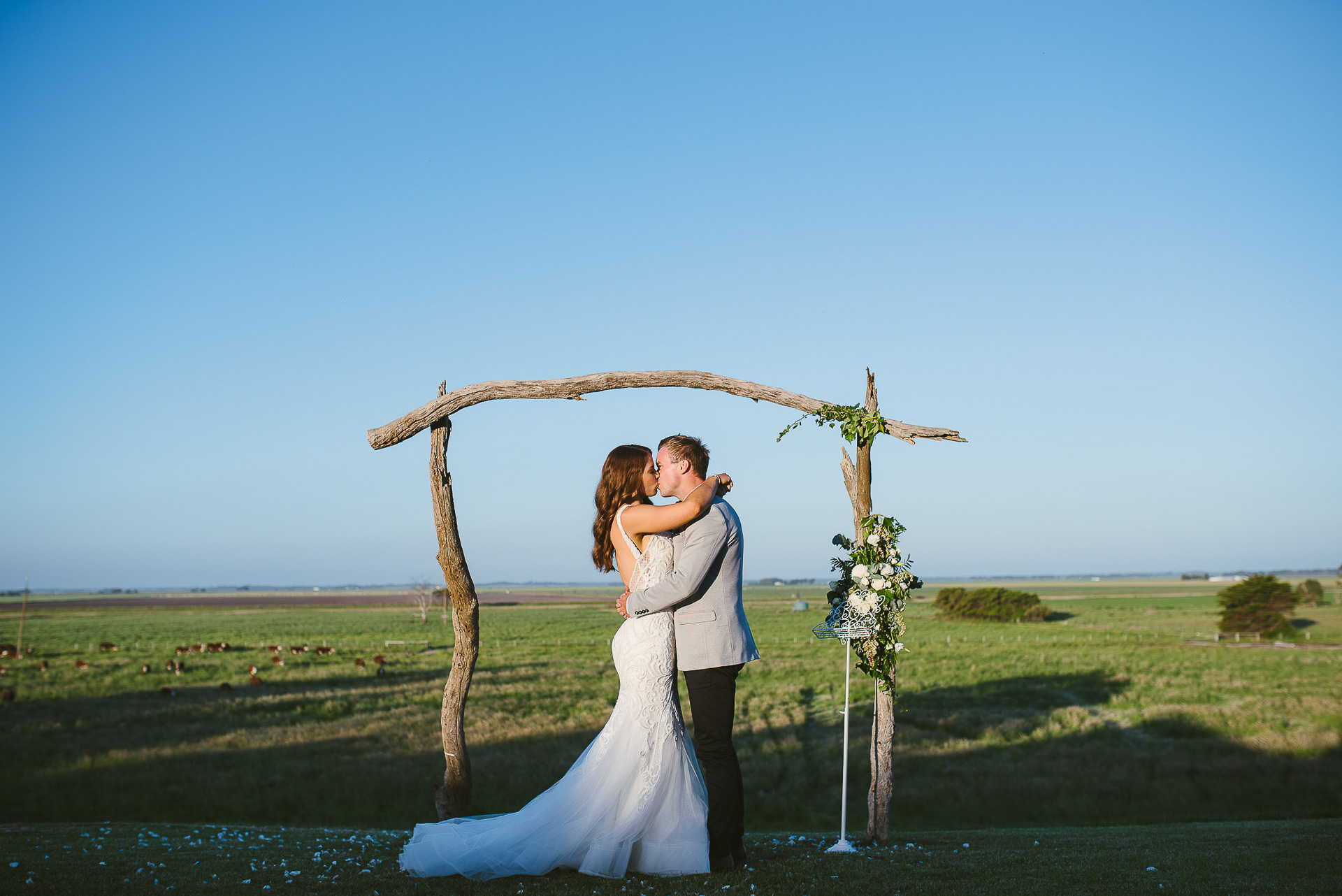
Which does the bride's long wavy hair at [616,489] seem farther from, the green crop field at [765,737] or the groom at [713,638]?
the green crop field at [765,737]

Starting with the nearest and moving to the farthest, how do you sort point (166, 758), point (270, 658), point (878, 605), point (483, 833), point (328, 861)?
1. point (483, 833)
2. point (328, 861)
3. point (878, 605)
4. point (166, 758)
5. point (270, 658)

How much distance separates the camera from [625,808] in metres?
5.00

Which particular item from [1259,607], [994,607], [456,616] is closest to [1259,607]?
[1259,607]

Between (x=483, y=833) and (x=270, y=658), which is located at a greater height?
(x=483, y=833)

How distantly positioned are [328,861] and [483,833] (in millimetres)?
1439

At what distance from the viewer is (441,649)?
4375 centimetres

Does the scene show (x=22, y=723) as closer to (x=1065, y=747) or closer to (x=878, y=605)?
(x=878, y=605)

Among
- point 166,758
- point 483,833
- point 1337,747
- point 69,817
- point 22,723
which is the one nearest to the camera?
point 483,833

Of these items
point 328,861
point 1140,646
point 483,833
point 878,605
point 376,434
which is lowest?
point 1140,646

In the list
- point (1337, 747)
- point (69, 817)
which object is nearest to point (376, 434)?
point (69, 817)

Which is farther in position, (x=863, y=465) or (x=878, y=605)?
(x=863, y=465)

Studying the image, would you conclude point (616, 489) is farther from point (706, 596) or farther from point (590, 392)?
point (590, 392)

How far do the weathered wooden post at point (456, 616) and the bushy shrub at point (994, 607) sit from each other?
70.6 meters

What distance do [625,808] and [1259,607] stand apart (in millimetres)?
60347
